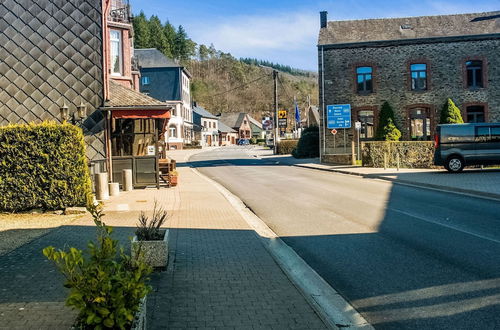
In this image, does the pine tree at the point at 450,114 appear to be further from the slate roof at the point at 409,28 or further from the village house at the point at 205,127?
the village house at the point at 205,127

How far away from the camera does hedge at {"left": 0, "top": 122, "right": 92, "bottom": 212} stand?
37.5 feet

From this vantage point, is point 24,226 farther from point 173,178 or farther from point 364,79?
point 364,79

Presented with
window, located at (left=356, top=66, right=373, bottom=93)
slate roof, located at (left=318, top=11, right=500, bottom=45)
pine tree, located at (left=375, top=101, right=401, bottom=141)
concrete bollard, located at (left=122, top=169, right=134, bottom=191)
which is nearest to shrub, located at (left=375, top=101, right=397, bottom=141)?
pine tree, located at (left=375, top=101, right=401, bottom=141)

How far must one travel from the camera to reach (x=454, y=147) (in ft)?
73.9

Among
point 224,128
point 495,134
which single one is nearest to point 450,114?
point 495,134

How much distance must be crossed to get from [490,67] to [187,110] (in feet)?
190

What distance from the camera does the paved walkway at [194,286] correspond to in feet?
15.2

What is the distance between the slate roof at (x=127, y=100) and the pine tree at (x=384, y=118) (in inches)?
831

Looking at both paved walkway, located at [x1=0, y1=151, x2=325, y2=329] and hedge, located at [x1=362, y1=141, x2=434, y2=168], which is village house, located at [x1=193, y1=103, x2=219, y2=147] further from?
paved walkway, located at [x1=0, y1=151, x2=325, y2=329]

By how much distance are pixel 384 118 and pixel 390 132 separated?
1.16 m

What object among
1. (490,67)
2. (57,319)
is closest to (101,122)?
(57,319)

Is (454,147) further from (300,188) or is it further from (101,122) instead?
(101,122)

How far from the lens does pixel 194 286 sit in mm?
5793

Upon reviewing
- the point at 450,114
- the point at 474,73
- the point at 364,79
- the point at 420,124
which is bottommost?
the point at 420,124
